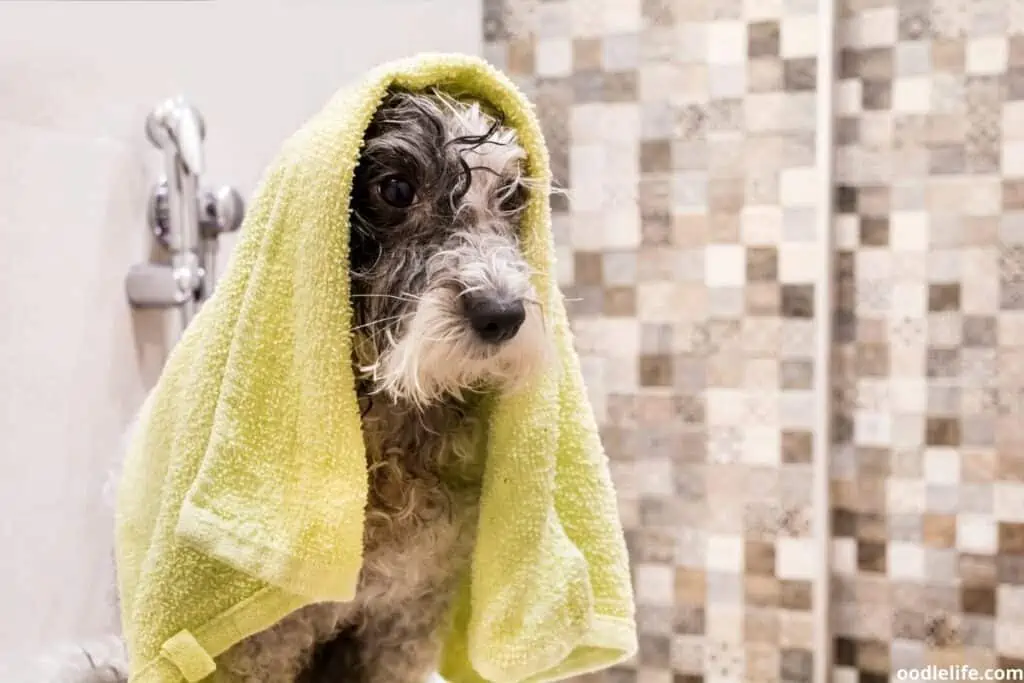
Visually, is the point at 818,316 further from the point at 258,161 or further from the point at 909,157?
the point at 258,161

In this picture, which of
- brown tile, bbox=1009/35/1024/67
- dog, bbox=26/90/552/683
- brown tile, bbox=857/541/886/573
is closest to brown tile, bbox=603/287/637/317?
brown tile, bbox=857/541/886/573

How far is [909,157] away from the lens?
127 centimetres

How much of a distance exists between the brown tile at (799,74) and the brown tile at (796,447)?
45 cm

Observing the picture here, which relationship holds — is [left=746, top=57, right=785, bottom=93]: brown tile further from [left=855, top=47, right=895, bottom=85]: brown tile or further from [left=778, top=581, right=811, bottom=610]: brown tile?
[left=778, top=581, right=811, bottom=610]: brown tile

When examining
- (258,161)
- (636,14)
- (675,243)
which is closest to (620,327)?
(675,243)

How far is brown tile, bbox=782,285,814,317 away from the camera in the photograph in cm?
125

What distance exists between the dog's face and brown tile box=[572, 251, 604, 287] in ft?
2.24

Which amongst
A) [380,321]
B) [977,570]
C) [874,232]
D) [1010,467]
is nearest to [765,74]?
[874,232]

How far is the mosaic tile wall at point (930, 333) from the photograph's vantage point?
1.24 meters

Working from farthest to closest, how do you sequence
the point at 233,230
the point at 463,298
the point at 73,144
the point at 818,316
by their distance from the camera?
the point at 818,316
the point at 233,230
the point at 73,144
the point at 463,298

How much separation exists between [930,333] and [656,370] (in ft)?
1.19

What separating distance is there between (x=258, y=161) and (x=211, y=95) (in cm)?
8

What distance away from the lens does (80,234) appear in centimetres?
87

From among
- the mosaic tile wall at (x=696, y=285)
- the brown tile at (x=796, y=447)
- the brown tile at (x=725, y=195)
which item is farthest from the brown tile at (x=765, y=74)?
the brown tile at (x=796, y=447)
